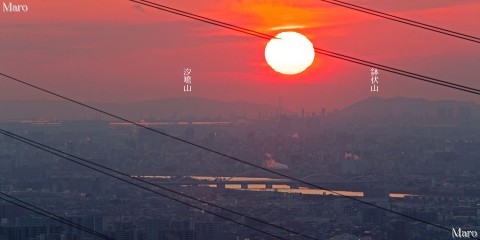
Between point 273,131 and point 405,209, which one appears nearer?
point 405,209

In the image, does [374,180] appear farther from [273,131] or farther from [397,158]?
[273,131]

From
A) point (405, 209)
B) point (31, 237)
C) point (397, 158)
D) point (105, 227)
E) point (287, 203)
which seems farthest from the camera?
point (397, 158)

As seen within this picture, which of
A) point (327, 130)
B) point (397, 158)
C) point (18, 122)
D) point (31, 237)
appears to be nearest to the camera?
point (31, 237)

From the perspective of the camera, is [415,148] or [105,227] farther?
[415,148]

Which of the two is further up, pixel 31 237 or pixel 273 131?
pixel 273 131

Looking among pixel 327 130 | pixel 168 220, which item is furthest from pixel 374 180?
pixel 168 220

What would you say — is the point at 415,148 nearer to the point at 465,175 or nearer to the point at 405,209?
the point at 465,175

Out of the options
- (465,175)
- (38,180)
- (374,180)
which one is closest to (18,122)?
(38,180)

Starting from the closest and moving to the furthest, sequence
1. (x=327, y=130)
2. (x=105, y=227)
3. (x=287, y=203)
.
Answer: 1. (x=105, y=227)
2. (x=287, y=203)
3. (x=327, y=130)

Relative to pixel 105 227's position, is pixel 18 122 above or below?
above
